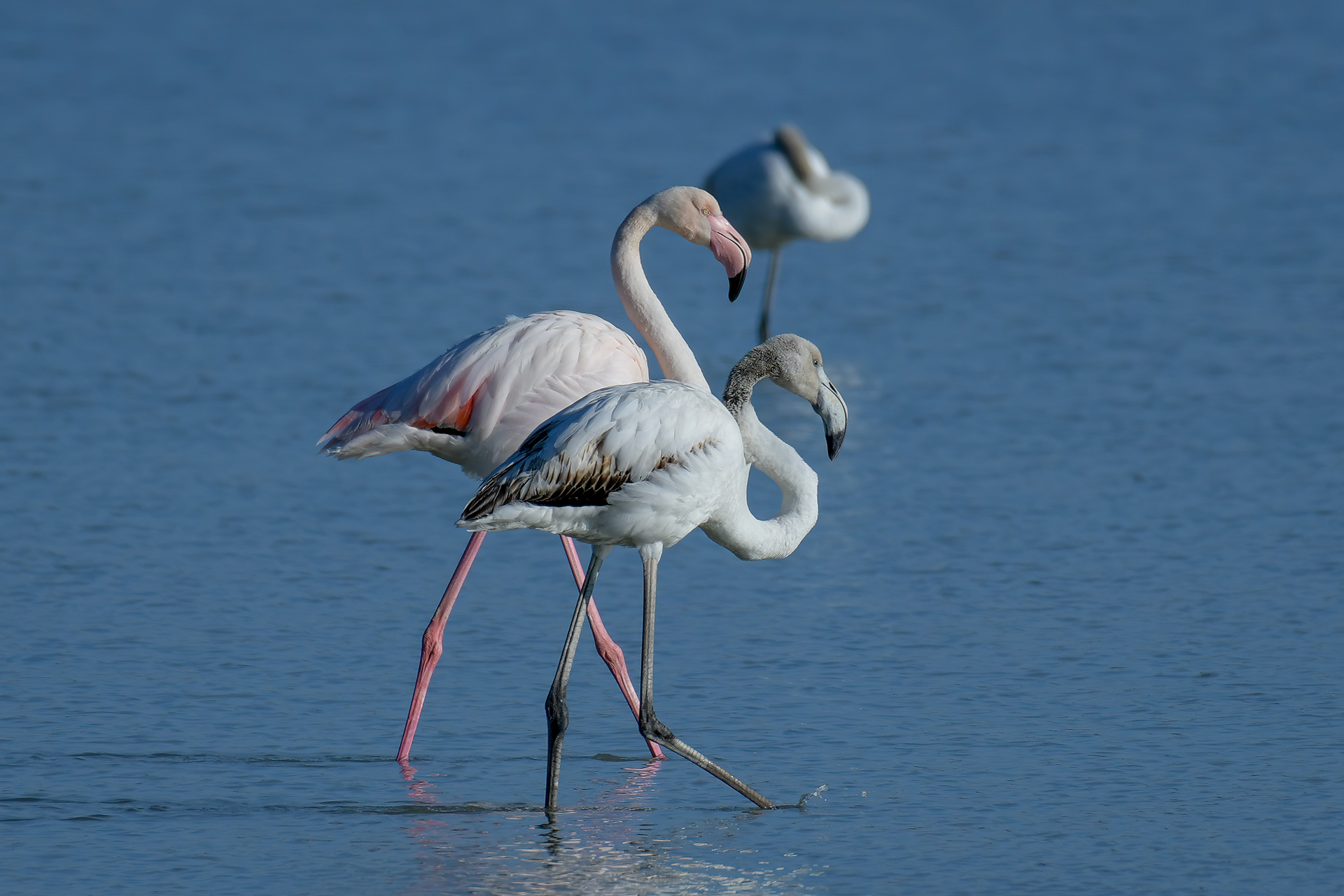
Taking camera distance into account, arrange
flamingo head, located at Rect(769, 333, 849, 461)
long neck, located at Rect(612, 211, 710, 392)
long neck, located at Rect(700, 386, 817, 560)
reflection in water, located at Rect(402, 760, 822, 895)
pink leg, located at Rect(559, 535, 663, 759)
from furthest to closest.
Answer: long neck, located at Rect(612, 211, 710, 392), pink leg, located at Rect(559, 535, 663, 759), flamingo head, located at Rect(769, 333, 849, 461), long neck, located at Rect(700, 386, 817, 560), reflection in water, located at Rect(402, 760, 822, 895)

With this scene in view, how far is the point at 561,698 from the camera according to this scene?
521cm

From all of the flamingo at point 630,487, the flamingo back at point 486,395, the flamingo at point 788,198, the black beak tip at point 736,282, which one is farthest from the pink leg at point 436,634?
the flamingo at point 788,198

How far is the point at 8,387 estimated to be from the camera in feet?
30.9

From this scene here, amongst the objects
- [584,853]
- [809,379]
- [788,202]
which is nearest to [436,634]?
[584,853]

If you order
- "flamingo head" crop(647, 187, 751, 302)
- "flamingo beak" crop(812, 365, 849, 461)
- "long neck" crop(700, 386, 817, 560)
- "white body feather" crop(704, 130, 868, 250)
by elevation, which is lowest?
"long neck" crop(700, 386, 817, 560)

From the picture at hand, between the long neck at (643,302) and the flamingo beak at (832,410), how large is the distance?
550 millimetres

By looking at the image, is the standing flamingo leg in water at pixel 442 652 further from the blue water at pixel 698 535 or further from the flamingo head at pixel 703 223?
the flamingo head at pixel 703 223

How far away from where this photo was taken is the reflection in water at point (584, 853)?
4.63 metres

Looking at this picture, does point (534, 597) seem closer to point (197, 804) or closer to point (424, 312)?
point (197, 804)

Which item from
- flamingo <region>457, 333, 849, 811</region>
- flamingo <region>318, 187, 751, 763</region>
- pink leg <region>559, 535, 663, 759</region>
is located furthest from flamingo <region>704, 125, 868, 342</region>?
flamingo <region>457, 333, 849, 811</region>

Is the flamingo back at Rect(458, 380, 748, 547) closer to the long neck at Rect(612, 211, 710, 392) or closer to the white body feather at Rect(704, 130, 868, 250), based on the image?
the long neck at Rect(612, 211, 710, 392)

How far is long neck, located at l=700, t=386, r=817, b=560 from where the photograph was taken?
216 inches

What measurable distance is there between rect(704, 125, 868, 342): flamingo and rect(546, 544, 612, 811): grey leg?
7311 millimetres

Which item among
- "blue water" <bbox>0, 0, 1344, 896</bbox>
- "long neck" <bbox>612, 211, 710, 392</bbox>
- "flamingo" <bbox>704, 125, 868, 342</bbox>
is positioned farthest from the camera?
"flamingo" <bbox>704, 125, 868, 342</bbox>
